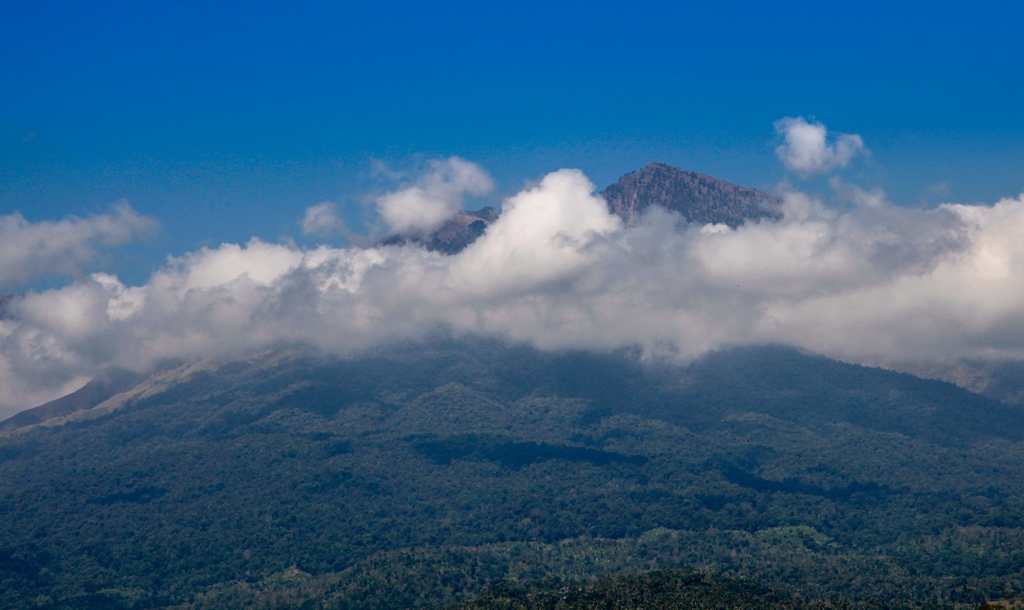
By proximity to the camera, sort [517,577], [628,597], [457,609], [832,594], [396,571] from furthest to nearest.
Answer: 1. [517,577]
2. [396,571]
3. [832,594]
4. [457,609]
5. [628,597]

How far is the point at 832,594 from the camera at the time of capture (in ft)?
538

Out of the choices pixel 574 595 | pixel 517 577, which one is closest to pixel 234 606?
pixel 517 577

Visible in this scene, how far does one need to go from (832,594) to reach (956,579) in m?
24.9

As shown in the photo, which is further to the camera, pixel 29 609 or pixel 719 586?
pixel 29 609

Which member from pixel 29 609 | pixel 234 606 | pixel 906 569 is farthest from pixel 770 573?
pixel 29 609

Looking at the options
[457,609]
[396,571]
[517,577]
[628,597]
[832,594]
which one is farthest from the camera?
[517,577]

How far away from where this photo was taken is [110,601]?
7657 inches

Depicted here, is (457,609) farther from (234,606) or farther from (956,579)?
(956,579)

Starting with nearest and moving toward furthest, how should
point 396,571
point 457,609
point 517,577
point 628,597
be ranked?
1. point 628,597
2. point 457,609
3. point 396,571
4. point 517,577

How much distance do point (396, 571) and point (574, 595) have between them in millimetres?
51551

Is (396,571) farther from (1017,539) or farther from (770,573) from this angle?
(1017,539)

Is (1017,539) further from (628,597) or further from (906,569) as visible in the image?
(628,597)

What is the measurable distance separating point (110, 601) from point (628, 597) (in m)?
108

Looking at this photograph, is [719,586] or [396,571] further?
[396,571]
